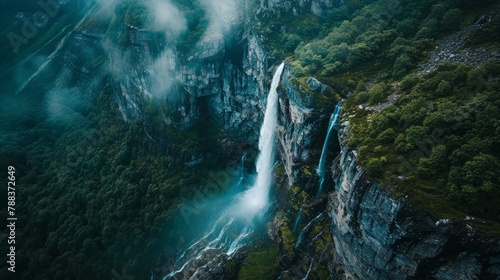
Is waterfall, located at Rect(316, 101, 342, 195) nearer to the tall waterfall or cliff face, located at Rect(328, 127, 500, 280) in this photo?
cliff face, located at Rect(328, 127, 500, 280)

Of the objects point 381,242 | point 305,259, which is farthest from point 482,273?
point 305,259

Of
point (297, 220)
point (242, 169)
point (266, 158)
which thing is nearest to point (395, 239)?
point (297, 220)

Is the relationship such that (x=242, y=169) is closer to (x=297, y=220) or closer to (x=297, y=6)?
(x=297, y=220)

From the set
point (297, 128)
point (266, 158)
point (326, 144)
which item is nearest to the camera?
point (326, 144)

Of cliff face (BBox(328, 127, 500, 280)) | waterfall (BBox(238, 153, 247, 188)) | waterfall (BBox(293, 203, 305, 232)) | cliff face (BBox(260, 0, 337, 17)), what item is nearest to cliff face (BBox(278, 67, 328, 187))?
waterfall (BBox(293, 203, 305, 232))

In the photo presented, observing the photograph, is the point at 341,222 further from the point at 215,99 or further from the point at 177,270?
the point at 215,99

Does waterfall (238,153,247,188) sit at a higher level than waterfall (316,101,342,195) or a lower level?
lower

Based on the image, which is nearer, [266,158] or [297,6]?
[266,158]

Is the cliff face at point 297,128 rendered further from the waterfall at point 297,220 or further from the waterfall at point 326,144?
the waterfall at point 297,220
